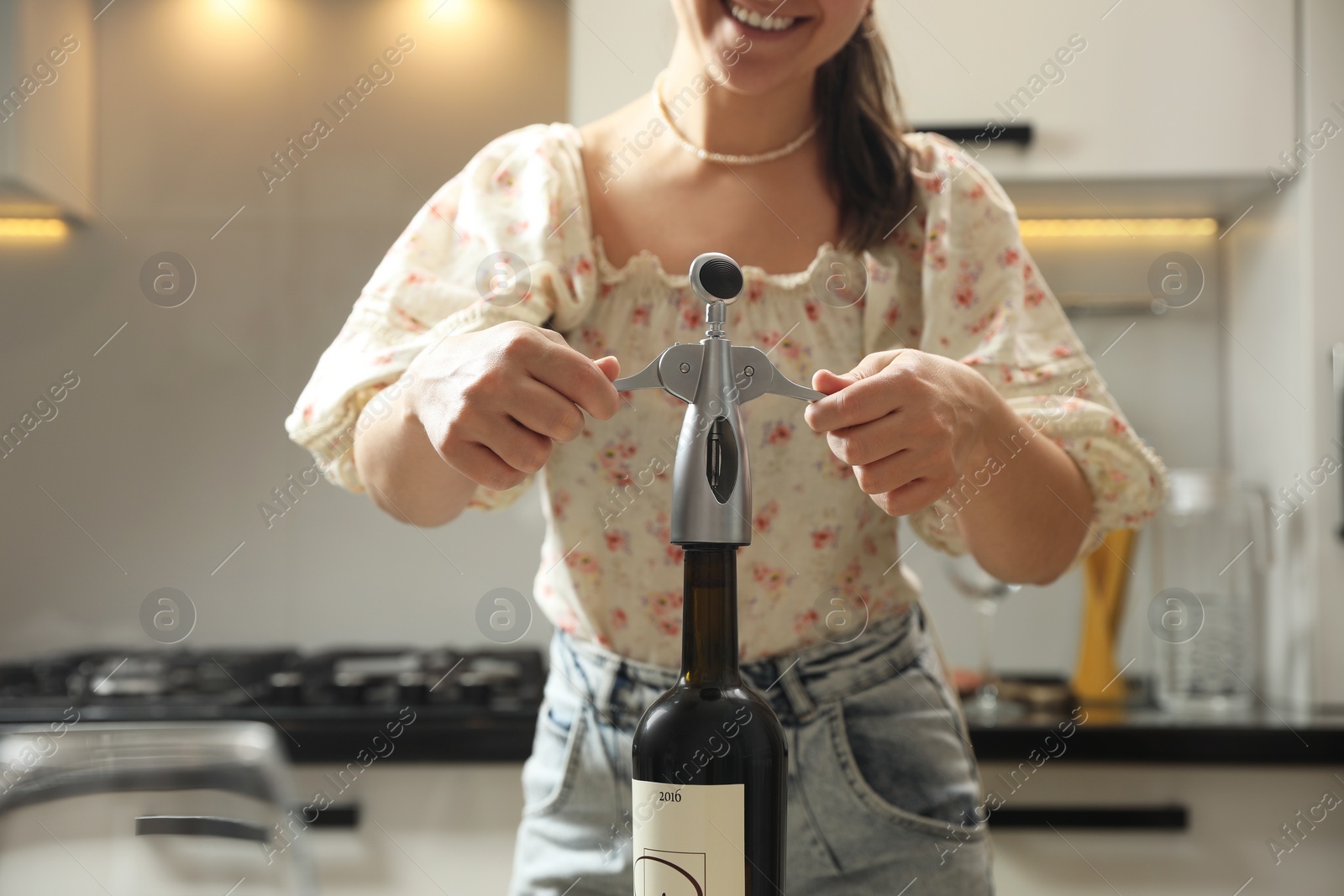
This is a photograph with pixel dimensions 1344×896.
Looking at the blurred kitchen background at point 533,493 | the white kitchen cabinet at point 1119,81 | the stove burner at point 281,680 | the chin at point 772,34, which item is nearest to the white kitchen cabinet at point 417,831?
the blurred kitchen background at point 533,493

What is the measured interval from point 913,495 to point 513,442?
194 mm

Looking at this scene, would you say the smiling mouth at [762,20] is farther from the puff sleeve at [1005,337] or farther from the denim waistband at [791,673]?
the denim waistband at [791,673]

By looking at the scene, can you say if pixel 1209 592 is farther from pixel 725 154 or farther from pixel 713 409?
pixel 713 409

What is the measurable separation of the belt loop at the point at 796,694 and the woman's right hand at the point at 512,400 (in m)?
0.27

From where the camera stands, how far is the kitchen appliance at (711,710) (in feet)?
1.32

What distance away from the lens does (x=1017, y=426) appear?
1.98ft

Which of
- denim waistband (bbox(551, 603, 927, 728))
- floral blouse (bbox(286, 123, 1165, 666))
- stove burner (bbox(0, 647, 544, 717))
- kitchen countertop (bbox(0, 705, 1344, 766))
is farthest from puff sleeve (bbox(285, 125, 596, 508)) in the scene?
stove burner (bbox(0, 647, 544, 717))

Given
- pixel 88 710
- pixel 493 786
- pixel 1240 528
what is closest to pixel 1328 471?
pixel 1240 528

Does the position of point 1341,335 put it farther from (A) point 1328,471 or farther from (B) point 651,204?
(B) point 651,204

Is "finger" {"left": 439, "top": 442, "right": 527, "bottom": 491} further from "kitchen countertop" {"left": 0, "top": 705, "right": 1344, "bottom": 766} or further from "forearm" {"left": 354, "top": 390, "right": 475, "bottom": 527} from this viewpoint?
"kitchen countertop" {"left": 0, "top": 705, "right": 1344, "bottom": 766}

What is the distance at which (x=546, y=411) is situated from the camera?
480mm

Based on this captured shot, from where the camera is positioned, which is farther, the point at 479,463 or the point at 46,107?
the point at 46,107

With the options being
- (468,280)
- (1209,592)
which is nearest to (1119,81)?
(1209,592)

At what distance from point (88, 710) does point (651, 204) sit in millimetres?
1076
